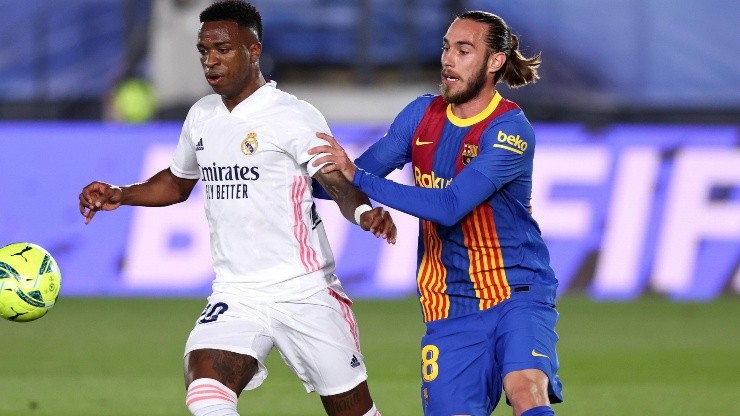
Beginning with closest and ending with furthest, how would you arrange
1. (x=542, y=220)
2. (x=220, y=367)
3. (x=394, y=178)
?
(x=220, y=367)
(x=394, y=178)
(x=542, y=220)

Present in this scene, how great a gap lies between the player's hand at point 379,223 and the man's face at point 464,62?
1.91ft

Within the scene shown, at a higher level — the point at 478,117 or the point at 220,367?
the point at 478,117

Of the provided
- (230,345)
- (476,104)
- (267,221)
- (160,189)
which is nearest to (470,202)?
(476,104)

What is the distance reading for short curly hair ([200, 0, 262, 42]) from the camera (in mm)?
5711

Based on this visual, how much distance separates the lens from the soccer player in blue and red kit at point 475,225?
215 inches

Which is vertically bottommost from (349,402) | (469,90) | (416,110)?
(349,402)

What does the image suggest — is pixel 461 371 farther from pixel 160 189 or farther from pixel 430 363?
pixel 160 189

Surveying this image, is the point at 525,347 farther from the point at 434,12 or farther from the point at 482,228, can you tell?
the point at 434,12

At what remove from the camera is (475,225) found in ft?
18.7

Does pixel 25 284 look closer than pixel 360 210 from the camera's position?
No

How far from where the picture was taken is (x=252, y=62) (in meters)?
5.78

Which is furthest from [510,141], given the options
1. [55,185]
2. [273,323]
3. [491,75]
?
[55,185]

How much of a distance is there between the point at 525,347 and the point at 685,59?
14.3 meters

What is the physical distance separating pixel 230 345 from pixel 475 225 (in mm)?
1148
